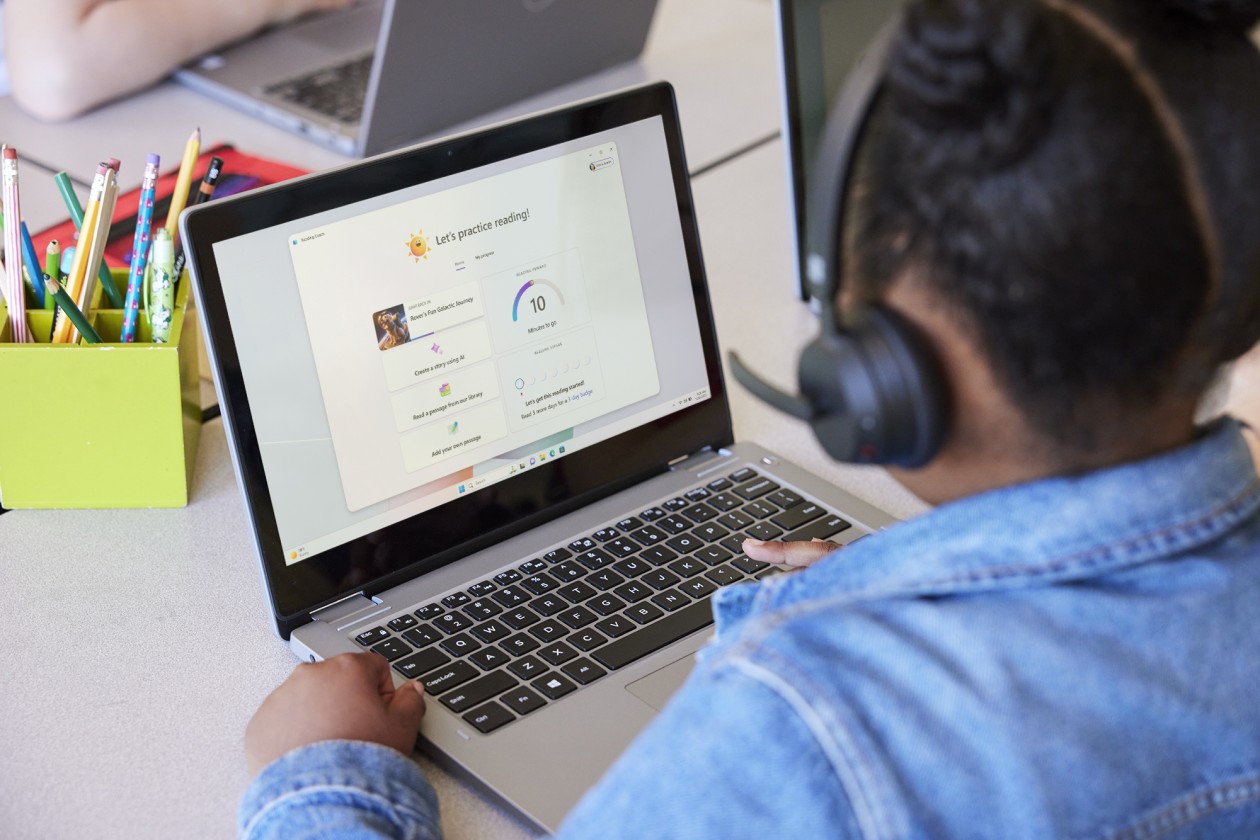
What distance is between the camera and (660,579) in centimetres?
90

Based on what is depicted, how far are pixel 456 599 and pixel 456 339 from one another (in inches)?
7.1

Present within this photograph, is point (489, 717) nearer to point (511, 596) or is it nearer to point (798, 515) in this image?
point (511, 596)

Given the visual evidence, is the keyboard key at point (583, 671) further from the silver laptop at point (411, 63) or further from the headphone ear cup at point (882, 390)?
the silver laptop at point (411, 63)

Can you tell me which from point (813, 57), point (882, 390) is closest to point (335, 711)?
point (882, 390)

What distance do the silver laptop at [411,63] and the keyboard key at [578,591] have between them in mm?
702

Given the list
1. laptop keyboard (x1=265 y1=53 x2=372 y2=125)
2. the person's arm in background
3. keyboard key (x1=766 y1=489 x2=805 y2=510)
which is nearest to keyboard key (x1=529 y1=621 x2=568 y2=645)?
keyboard key (x1=766 y1=489 x2=805 y2=510)

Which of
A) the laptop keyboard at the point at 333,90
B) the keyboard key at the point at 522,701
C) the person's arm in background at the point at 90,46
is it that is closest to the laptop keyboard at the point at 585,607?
the keyboard key at the point at 522,701

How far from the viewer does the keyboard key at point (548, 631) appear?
33.0 inches

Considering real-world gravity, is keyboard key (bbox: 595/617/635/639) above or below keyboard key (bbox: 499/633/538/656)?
below

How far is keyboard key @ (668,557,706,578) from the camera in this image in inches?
Answer: 35.6

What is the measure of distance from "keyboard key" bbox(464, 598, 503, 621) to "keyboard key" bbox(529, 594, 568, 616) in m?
0.02

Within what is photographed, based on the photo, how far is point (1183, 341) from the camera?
52cm

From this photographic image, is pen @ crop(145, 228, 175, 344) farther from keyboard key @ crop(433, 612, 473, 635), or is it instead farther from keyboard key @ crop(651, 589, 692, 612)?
keyboard key @ crop(651, 589, 692, 612)

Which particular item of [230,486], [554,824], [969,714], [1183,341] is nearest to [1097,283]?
[1183,341]
